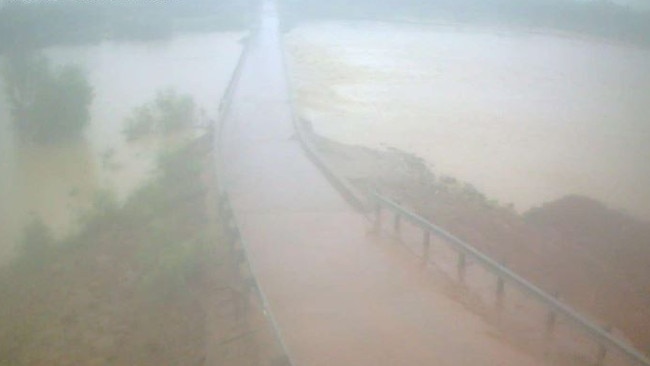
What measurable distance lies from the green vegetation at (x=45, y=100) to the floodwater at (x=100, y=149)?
1.55ft

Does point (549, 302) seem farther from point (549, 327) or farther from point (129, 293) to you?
point (129, 293)

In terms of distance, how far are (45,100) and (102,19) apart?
62.5ft

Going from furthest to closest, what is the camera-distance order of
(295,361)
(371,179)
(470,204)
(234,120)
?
(234,120), (371,179), (470,204), (295,361)

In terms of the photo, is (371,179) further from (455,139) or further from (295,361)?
(295,361)

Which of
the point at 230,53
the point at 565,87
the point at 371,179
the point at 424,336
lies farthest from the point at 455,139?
the point at 230,53

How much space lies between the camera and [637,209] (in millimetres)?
12766

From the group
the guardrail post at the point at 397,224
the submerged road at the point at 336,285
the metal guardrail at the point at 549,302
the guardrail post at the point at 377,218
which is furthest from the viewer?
the guardrail post at the point at 377,218

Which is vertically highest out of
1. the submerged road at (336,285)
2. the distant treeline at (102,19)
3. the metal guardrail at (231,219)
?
the distant treeline at (102,19)

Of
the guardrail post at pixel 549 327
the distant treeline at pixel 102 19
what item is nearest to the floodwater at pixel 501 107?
the guardrail post at pixel 549 327

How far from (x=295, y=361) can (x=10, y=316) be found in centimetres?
451

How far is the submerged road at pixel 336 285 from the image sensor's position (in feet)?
22.4

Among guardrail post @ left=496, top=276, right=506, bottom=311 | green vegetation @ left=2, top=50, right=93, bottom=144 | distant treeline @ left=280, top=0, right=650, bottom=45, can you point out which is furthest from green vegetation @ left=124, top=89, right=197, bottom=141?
distant treeline @ left=280, top=0, right=650, bottom=45

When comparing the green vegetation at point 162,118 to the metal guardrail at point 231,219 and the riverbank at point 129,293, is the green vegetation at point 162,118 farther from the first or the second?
the riverbank at point 129,293

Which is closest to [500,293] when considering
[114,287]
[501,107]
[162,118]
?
[114,287]
